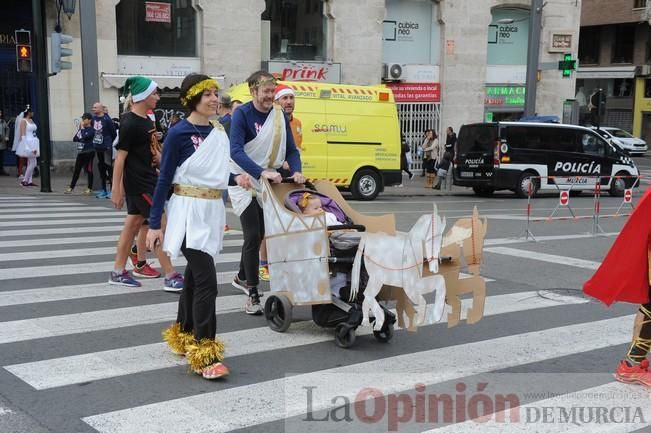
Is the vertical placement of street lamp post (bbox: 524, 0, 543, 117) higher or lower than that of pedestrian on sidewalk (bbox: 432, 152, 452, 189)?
higher

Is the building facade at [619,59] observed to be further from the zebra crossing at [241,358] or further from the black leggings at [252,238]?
the black leggings at [252,238]

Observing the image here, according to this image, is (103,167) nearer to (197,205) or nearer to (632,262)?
(197,205)

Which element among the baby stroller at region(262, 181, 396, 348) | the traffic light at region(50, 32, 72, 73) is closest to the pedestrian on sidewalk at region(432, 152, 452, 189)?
the traffic light at region(50, 32, 72, 73)

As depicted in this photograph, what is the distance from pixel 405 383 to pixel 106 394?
1.86 meters

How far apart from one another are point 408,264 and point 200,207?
4.81 ft

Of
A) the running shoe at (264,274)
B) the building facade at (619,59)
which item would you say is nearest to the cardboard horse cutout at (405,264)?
the running shoe at (264,274)

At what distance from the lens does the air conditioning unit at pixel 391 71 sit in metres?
25.8

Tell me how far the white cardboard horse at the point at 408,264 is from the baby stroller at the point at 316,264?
9.4 inches

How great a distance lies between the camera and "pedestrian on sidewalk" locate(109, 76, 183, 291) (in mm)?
6891

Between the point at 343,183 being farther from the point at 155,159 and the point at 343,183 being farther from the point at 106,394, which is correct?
the point at 106,394

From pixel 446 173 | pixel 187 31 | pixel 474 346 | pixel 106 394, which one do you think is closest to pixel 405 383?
pixel 474 346

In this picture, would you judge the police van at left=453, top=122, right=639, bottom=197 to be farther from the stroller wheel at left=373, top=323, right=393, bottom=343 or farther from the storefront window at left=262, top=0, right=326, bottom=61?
the stroller wheel at left=373, top=323, right=393, bottom=343

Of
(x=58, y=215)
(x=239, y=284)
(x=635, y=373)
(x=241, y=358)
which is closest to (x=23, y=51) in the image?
(x=58, y=215)

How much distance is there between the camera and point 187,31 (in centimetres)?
2252
